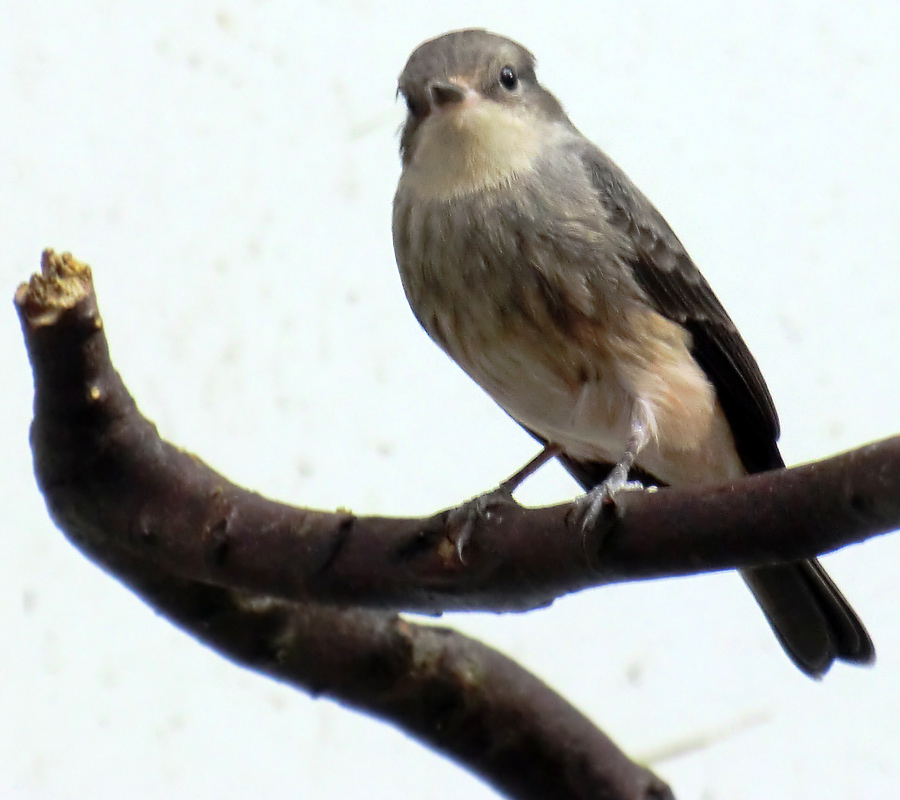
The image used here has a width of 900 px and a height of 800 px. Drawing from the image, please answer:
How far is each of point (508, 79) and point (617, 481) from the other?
0.59 m

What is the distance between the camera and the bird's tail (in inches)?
60.2

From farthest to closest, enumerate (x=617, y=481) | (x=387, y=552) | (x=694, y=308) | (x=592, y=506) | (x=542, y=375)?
(x=694, y=308), (x=542, y=375), (x=617, y=481), (x=387, y=552), (x=592, y=506)

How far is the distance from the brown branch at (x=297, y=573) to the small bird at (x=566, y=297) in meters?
0.27

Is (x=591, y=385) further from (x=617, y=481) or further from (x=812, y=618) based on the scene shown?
(x=812, y=618)

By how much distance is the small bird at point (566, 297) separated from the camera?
4.47ft

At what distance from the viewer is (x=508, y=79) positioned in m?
1.52

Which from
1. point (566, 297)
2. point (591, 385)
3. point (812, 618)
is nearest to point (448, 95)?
point (566, 297)

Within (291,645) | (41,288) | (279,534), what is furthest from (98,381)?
(291,645)

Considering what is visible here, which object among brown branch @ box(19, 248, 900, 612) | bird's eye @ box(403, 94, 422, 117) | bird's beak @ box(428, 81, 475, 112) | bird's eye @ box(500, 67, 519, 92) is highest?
bird's eye @ box(500, 67, 519, 92)

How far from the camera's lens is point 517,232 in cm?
136

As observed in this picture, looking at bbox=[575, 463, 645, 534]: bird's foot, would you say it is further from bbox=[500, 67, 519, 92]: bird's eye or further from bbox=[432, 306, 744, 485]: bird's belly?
bbox=[500, 67, 519, 92]: bird's eye

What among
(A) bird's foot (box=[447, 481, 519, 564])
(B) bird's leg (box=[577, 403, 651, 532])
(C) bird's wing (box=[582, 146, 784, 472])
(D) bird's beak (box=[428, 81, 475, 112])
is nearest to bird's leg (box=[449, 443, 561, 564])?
(A) bird's foot (box=[447, 481, 519, 564])

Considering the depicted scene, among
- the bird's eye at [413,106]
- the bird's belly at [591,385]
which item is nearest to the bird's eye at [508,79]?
the bird's eye at [413,106]

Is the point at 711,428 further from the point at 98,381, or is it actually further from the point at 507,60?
the point at 98,381
